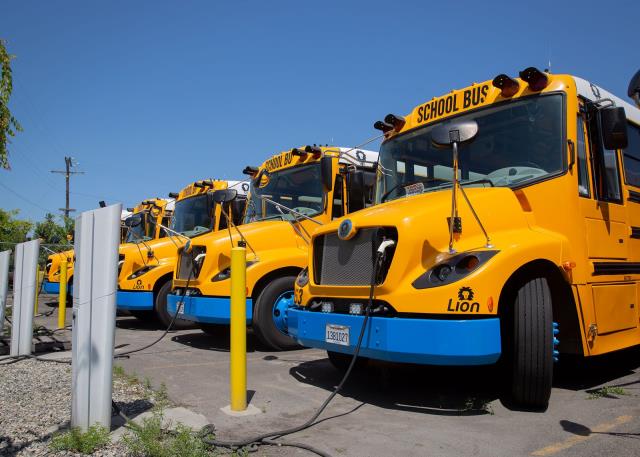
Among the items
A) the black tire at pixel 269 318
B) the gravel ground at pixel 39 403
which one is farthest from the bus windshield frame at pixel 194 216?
the gravel ground at pixel 39 403

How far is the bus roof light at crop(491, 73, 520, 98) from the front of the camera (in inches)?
188

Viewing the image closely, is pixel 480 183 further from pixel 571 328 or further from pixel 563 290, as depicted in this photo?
pixel 571 328

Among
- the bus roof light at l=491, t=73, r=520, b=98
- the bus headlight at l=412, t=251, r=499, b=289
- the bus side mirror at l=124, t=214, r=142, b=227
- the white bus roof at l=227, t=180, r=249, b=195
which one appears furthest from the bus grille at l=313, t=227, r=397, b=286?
the bus side mirror at l=124, t=214, r=142, b=227

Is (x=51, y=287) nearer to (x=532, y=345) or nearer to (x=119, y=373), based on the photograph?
(x=119, y=373)

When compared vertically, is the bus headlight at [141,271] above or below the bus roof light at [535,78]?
below

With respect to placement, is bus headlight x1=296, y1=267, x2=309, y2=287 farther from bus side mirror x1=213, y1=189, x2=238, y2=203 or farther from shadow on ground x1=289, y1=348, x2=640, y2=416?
bus side mirror x1=213, y1=189, x2=238, y2=203

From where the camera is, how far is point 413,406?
432 cm

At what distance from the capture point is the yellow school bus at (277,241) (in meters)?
6.70

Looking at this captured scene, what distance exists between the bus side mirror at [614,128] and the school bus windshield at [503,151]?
44 centimetres

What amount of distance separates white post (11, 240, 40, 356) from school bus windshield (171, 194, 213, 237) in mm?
3847

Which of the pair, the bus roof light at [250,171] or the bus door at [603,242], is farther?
the bus roof light at [250,171]

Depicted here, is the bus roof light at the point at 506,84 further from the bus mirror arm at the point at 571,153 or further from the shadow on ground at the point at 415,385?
the shadow on ground at the point at 415,385

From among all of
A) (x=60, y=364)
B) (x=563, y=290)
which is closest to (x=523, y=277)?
(x=563, y=290)

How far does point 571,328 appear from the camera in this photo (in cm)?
441
